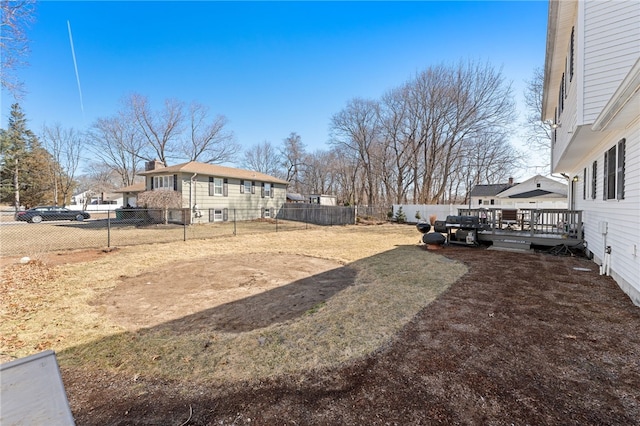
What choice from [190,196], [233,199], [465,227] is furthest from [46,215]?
[465,227]

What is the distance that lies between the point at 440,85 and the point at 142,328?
2795cm

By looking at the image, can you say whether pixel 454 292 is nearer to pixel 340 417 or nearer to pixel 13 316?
pixel 340 417

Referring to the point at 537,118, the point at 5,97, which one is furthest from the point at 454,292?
the point at 537,118

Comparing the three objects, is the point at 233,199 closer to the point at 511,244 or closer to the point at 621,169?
the point at 511,244

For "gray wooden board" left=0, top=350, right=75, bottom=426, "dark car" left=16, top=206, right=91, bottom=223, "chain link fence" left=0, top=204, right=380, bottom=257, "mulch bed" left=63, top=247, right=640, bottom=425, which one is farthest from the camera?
"dark car" left=16, top=206, right=91, bottom=223

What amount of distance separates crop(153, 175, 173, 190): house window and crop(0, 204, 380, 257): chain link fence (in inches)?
70.5

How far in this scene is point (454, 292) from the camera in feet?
15.7

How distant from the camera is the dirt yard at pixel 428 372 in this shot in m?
1.98

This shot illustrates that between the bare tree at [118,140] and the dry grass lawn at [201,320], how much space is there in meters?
27.4

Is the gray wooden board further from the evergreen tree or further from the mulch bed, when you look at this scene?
the evergreen tree

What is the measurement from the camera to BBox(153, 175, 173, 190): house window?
17547mm

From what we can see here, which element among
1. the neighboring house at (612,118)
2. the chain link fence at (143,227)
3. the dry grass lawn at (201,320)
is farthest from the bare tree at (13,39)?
the neighboring house at (612,118)

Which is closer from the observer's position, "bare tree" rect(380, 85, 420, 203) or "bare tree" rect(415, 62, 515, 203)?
"bare tree" rect(415, 62, 515, 203)

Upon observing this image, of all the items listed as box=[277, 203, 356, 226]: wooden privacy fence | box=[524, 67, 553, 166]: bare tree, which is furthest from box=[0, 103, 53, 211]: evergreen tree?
box=[524, 67, 553, 166]: bare tree
